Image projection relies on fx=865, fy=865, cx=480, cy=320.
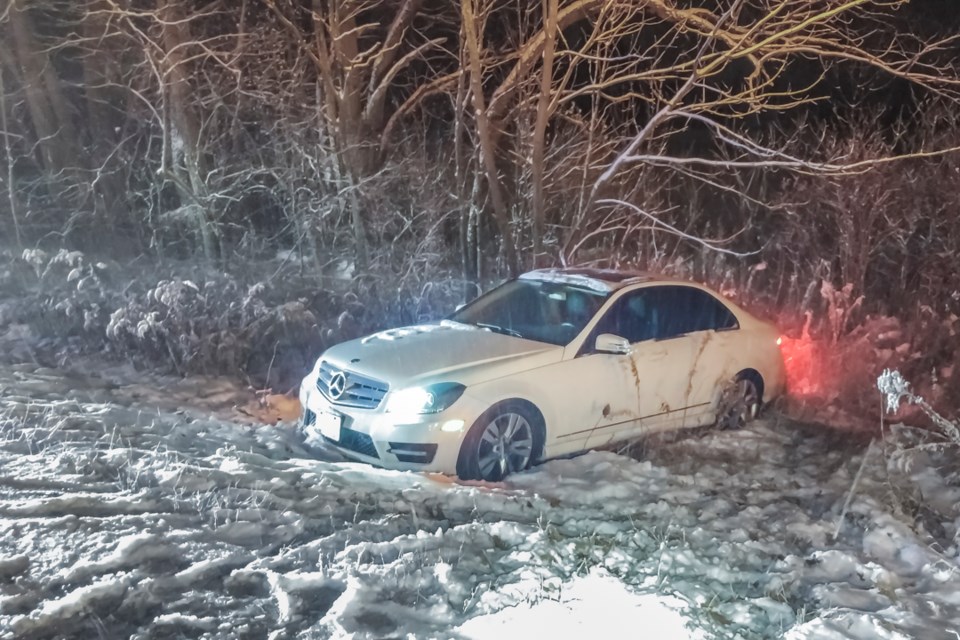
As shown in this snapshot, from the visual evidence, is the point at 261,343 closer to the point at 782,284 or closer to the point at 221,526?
the point at 221,526

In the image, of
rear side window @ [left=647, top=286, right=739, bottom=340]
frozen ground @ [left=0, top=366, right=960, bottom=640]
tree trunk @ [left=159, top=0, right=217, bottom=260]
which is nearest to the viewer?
frozen ground @ [left=0, top=366, right=960, bottom=640]

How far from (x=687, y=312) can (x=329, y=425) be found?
3206 millimetres

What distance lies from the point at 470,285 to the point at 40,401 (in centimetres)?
510

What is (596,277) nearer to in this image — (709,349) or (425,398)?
(709,349)

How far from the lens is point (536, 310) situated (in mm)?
7062

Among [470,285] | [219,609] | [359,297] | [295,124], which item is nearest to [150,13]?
[295,124]

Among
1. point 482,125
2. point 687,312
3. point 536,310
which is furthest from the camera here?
point 482,125

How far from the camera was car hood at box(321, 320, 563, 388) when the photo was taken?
587 centimetres

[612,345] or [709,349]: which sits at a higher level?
[612,345]

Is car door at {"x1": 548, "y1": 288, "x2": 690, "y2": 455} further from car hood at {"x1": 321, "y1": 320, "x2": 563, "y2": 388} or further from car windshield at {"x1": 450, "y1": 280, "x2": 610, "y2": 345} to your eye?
car hood at {"x1": 321, "y1": 320, "x2": 563, "y2": 388}

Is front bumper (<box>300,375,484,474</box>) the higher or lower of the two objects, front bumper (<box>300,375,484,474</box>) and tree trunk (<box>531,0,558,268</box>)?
the lower

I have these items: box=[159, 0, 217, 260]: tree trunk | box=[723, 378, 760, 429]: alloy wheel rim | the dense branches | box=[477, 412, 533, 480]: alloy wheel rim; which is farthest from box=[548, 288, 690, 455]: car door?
box=[159, 0, 217, 260]: tree trunk

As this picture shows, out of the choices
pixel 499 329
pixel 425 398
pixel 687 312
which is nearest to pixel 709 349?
pixel 687 312

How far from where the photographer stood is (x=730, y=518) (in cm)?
530
